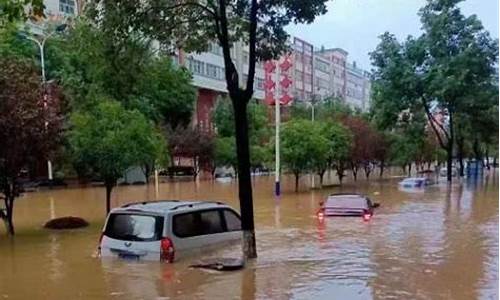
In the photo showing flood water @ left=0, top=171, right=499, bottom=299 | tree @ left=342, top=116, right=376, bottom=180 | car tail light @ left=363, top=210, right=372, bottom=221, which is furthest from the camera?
tree @ left=342, top=116, right=376, bottom=180

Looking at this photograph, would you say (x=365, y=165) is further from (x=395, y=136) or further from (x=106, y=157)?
(x=106, y=157)

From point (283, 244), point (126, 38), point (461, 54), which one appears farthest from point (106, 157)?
point (461, 54)

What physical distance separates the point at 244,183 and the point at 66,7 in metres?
54.6

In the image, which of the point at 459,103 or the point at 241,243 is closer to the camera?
the point at 241,243

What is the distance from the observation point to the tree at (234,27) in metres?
14.8

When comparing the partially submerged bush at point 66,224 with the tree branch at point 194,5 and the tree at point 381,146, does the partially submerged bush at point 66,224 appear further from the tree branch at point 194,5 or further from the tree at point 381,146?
the tree at point 381,146

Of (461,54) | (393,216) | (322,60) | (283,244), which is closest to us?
(283,244)

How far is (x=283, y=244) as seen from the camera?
19.3m

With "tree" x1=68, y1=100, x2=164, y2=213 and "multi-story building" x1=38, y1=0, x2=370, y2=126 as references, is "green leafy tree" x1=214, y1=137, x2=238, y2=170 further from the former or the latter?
"tree" x1=68, y1=100, x2=164, y2=213

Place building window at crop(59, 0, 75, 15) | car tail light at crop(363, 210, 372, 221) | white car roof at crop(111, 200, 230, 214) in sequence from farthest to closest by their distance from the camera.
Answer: building window at crop(59, 0, 75, 15) → car tail light at crop(363, 210, 372, 221) → white car roof at crop(111, 200, 230, 214)

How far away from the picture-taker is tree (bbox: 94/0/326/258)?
14797 mm

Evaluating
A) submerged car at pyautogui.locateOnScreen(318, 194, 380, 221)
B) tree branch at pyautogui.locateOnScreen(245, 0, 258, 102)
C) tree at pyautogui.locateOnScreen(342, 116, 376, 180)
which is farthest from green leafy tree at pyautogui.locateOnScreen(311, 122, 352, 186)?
tree branch at pyautogui.locateOnScreen(245, 0, 258, 102)

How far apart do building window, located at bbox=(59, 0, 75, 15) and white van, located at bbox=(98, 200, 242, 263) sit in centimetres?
5335

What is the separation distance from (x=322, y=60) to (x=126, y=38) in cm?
13062
